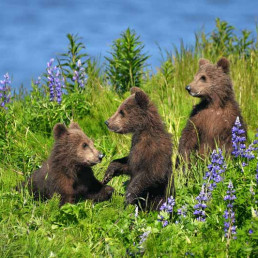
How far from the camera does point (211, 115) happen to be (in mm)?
8484

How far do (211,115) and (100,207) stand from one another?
272 cm

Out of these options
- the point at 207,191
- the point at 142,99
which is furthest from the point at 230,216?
the point at 142,99

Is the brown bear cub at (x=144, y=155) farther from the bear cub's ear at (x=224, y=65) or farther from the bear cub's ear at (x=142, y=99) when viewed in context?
the bear cub's ear at (x=224, y=65)

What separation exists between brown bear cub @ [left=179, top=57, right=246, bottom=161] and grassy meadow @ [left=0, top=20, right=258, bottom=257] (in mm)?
306

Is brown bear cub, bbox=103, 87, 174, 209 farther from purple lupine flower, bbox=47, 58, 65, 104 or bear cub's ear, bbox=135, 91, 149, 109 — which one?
purple lupine flower, bbox=47, 58, 65, 104

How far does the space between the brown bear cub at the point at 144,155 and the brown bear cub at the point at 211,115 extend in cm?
155

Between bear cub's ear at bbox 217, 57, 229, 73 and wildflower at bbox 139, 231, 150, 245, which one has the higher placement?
bear cub's ear at bbox 217, 57, 229, 73

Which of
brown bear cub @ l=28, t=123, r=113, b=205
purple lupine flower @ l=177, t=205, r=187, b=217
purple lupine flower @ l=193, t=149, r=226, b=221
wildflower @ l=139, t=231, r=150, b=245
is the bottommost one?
wildflower @ l=139, t=231, r=150, b=245

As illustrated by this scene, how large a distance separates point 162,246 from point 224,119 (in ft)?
11.7

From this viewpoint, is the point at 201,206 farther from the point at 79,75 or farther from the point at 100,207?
the point at 79,75

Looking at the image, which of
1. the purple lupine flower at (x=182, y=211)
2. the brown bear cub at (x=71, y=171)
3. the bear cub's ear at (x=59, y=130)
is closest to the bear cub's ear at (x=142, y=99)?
the brown bear cub at (x=71, y=171)

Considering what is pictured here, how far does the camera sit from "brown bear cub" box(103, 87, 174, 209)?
669 cm

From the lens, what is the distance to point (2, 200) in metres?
6.47

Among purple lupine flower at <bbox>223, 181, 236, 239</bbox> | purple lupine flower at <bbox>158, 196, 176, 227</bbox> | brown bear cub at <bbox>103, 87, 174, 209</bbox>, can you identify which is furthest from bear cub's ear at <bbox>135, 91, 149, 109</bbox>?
purple lupine flower at <bbox>223, 181, 236, 239</bbox>
